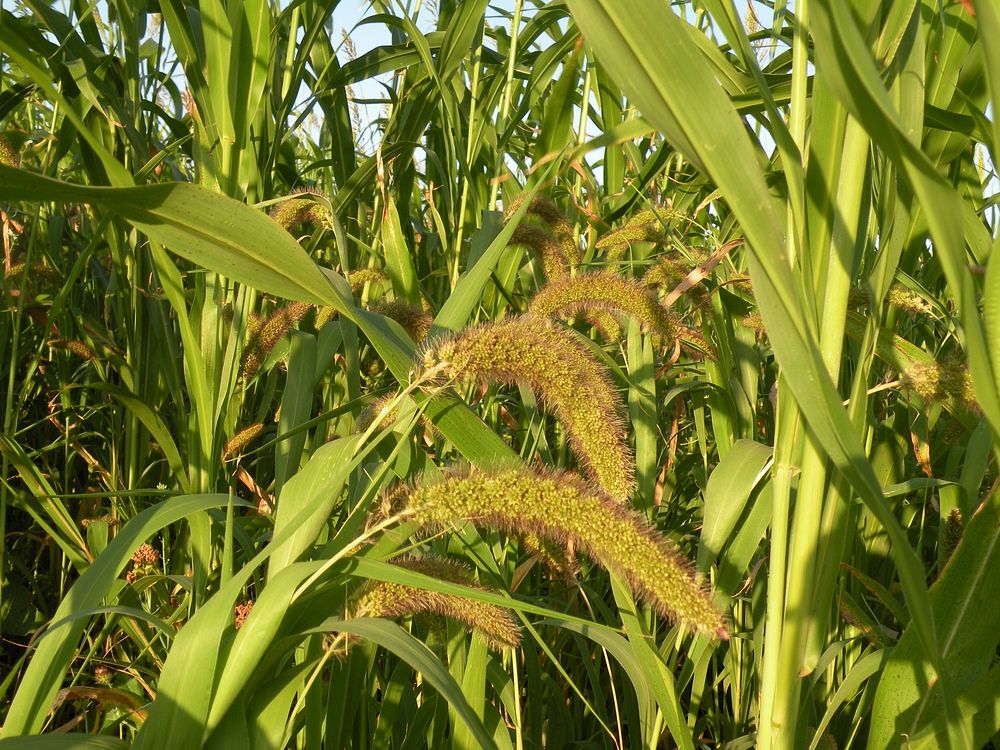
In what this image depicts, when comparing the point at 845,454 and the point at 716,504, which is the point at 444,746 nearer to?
the point at 716,504

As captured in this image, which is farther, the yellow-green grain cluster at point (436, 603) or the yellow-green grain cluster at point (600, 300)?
the yellow-green grain cluster at point (600, 300)

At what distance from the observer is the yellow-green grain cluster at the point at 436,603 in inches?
44.8

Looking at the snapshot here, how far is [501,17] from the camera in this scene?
362cm

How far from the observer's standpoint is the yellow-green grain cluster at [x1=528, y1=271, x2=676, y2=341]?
1.54 metres

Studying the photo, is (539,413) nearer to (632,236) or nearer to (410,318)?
(632,236)

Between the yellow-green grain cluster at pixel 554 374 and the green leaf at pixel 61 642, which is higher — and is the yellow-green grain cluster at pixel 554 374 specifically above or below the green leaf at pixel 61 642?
above

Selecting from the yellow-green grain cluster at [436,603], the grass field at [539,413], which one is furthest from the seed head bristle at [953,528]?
the yellow-green grain cluster at [436,603]

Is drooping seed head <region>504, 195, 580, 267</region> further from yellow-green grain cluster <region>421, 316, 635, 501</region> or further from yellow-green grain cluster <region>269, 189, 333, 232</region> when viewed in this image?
yellow-green grain cluster <region>421, 316, 635, 501</region>

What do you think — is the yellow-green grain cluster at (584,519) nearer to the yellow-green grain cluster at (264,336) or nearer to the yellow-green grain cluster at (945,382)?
the yellow-green grain cluster at (945,382)

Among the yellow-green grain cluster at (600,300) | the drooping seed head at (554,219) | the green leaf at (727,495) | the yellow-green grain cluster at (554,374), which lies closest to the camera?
the yellow-green grain cluster at (554,374)

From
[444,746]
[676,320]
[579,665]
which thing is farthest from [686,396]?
[444,746]

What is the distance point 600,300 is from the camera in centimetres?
154

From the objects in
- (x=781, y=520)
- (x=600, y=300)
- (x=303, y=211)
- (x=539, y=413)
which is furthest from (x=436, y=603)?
(x=539, y=413)

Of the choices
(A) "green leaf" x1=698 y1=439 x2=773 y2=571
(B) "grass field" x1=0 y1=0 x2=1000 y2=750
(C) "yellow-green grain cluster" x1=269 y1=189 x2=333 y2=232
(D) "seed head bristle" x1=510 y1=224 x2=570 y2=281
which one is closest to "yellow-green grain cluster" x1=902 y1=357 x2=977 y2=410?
(B) "grass field" x1=0 y1=0 x2=1000 y2=750
